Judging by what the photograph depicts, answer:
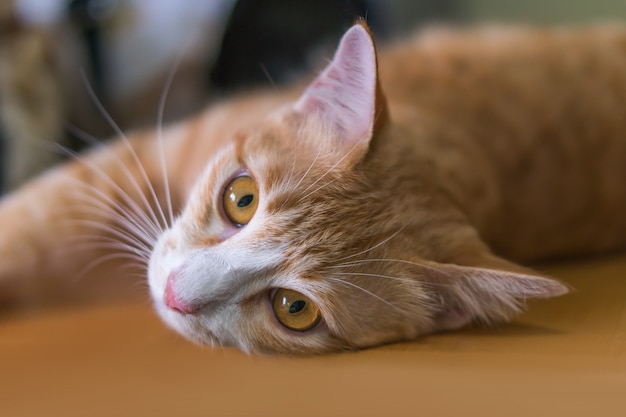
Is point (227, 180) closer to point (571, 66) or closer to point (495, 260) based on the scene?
point (495, 260)

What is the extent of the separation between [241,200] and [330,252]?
205 millimetres

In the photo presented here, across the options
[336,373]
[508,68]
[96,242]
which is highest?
[508,68]

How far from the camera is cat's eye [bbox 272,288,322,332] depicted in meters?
1.05

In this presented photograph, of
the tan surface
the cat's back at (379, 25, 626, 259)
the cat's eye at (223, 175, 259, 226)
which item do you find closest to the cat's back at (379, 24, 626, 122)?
the cat's back at (379, 25, 626, 259)

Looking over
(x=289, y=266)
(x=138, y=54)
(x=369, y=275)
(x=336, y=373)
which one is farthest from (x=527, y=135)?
(x=138, y=54)

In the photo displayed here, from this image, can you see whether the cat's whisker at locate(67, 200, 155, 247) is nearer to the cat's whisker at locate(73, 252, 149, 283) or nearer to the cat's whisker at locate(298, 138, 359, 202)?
the cat's whisker at locate(73, 252, 149, 283)

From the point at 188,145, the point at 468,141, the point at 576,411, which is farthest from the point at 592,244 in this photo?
the point at 188,145

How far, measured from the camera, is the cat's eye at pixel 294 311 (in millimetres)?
1054

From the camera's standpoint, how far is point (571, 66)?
1.79 m

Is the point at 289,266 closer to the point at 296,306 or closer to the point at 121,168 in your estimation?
the point at 296,306

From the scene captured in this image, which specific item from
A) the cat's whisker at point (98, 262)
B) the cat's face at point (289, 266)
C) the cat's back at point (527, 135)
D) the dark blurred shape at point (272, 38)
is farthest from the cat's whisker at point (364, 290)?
the dark blurred shape at point (272, 38)

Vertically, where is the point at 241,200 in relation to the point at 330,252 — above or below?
above

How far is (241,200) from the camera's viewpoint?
1137 mm

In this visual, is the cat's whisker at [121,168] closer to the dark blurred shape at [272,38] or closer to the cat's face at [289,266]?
the cat's face at [289,266]
